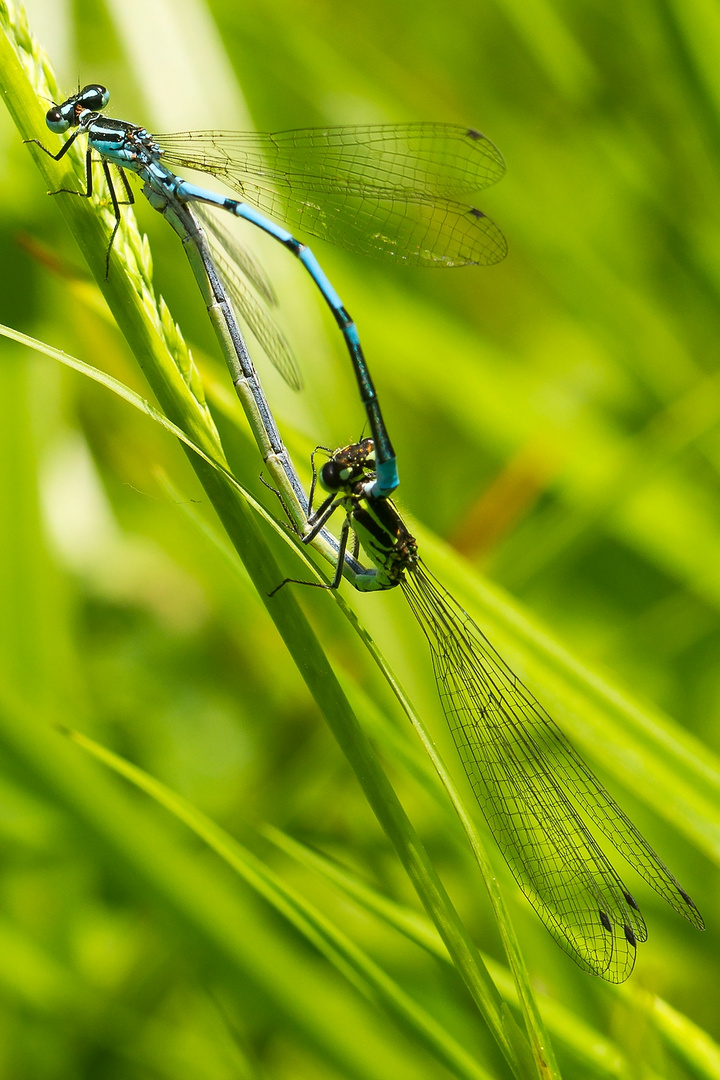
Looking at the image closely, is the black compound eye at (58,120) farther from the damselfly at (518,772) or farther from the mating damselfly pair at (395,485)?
the damselfly at (518,772)

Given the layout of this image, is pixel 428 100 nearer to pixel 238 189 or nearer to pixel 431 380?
pixel 431 380

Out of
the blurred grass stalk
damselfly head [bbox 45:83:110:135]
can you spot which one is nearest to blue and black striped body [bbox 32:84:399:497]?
damselfly head [bbox 45:83:110:135]

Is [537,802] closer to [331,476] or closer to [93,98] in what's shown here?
[331,476]

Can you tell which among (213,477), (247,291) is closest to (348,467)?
(247,291)

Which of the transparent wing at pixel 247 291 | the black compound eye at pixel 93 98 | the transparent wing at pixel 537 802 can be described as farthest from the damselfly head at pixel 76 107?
the transparent wing at pixel 537 802

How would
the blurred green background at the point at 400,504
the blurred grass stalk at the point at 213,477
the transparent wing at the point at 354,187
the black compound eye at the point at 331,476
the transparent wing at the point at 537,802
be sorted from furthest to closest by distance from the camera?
1. the transparent wing at the point at 354,187
2. the black compound eye at the point at 331,476
3. the blurred green background at the point at 400,504
4. the transparent wing at the point at 537,802
5. the blurred grass stalk at the point at 213,477

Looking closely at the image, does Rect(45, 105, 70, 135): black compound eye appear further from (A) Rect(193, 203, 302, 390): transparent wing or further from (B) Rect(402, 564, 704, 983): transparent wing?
(B) Rect(402, 564, 704, 983): transparent wing

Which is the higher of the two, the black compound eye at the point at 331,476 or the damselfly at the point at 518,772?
the black compound eye at the point at 331,476
